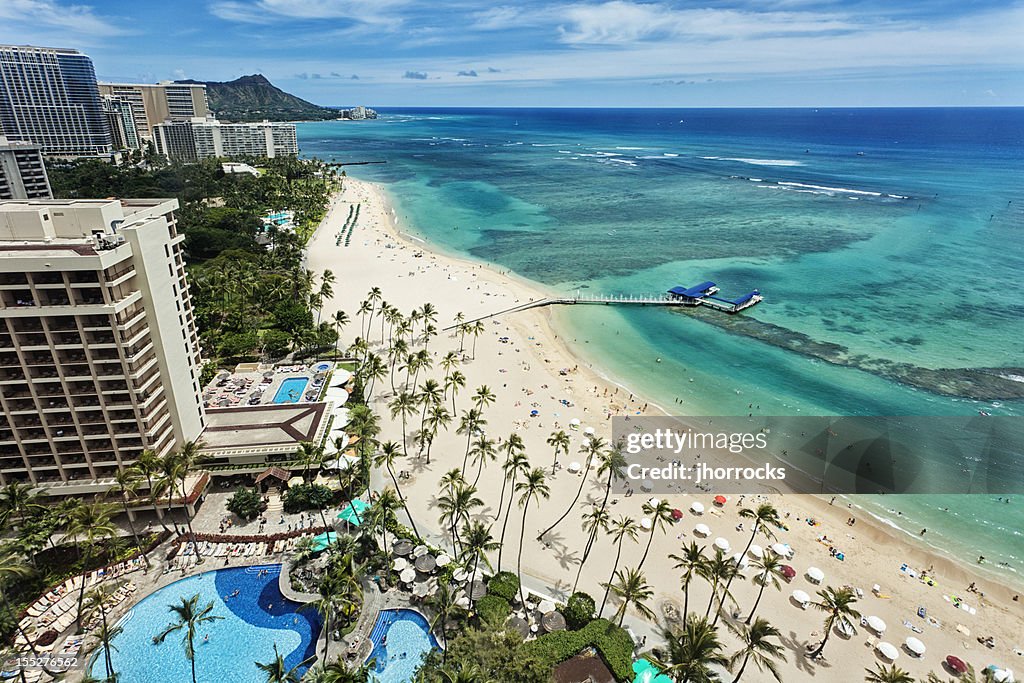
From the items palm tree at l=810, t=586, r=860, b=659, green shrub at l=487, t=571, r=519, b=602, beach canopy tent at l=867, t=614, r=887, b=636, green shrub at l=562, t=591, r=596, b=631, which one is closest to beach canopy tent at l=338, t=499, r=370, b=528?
green shrub at l=487, t=571, r=519, b=602

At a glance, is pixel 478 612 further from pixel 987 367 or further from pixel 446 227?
pixel 446 227

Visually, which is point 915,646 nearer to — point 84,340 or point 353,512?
point 353,512

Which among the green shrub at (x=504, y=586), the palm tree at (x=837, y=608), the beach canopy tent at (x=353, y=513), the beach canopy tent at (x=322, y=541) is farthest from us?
the beach canopy tent at (x=353, y=513)

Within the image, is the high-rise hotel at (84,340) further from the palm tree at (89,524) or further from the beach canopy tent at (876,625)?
the beach canopy tent at (876,625)

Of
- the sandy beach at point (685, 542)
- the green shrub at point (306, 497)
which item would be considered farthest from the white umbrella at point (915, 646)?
the green shrub at point (306, 497)

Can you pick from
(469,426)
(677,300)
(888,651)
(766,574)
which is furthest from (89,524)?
(677,300)
